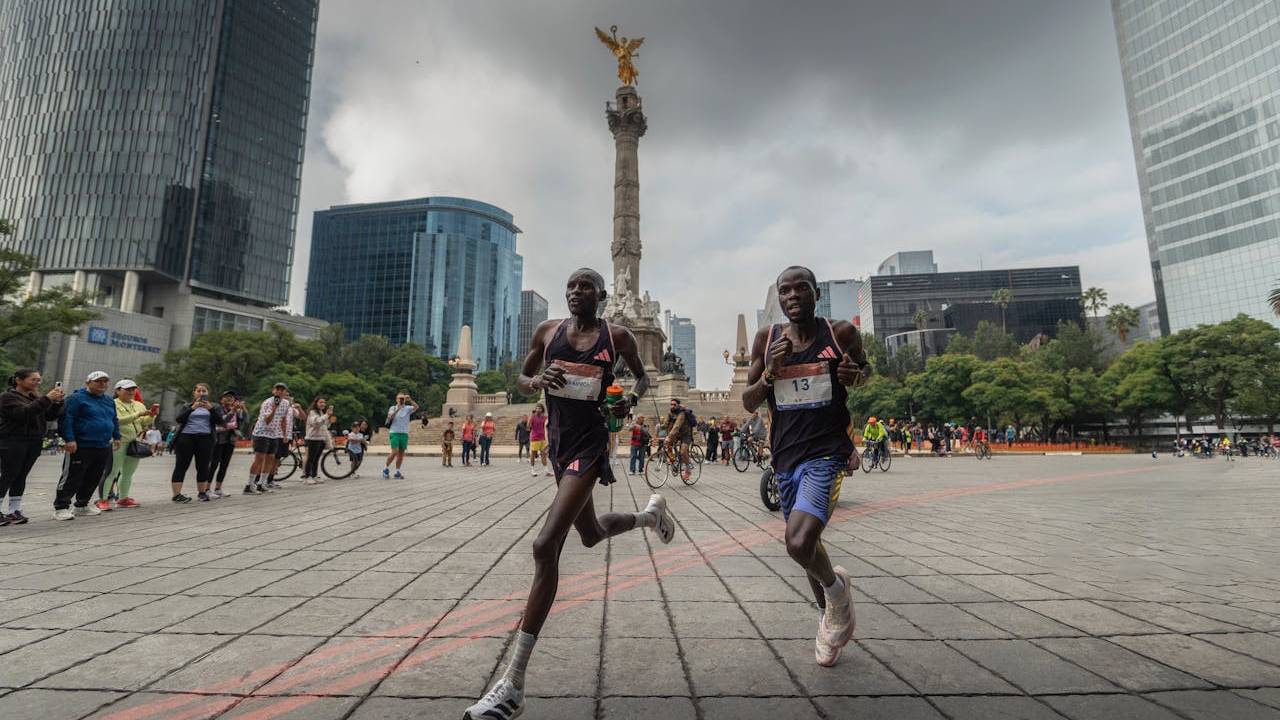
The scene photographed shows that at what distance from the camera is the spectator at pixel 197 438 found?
31.3 feet

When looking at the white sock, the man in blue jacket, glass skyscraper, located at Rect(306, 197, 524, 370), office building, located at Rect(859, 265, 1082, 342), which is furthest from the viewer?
glass skyscraper, located at Rect(306, 197, 524, 370)

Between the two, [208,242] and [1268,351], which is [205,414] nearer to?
[1268,351]

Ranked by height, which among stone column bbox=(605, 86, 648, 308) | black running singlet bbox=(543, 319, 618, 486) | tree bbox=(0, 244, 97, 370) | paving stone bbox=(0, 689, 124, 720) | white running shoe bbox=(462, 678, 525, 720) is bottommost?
paving stone bbox=(0, 689, 124, 720)

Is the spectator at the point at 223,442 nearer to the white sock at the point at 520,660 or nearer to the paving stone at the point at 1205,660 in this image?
the white sock at the point at 520,660

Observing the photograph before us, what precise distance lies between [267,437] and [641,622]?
10.7 m

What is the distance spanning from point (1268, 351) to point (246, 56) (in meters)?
106

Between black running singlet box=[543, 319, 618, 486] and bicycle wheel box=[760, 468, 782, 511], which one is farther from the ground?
black running singlet box=[543, 319, 618, 486]

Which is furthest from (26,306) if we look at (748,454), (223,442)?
(748,454)

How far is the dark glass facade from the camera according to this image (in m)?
65.4

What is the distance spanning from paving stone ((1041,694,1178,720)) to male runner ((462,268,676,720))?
7.12ft

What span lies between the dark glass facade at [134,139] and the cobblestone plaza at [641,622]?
3019 inches

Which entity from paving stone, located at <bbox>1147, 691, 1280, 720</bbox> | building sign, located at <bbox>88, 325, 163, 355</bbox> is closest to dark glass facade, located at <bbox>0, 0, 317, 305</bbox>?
building sign, located at <bbox>88, 325, 163, 355</bbox>

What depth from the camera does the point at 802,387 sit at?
136 inches

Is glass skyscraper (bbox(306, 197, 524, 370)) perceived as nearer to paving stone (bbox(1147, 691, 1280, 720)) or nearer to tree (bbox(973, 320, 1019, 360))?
tree (bbox(973, 320, 1019, 360))
